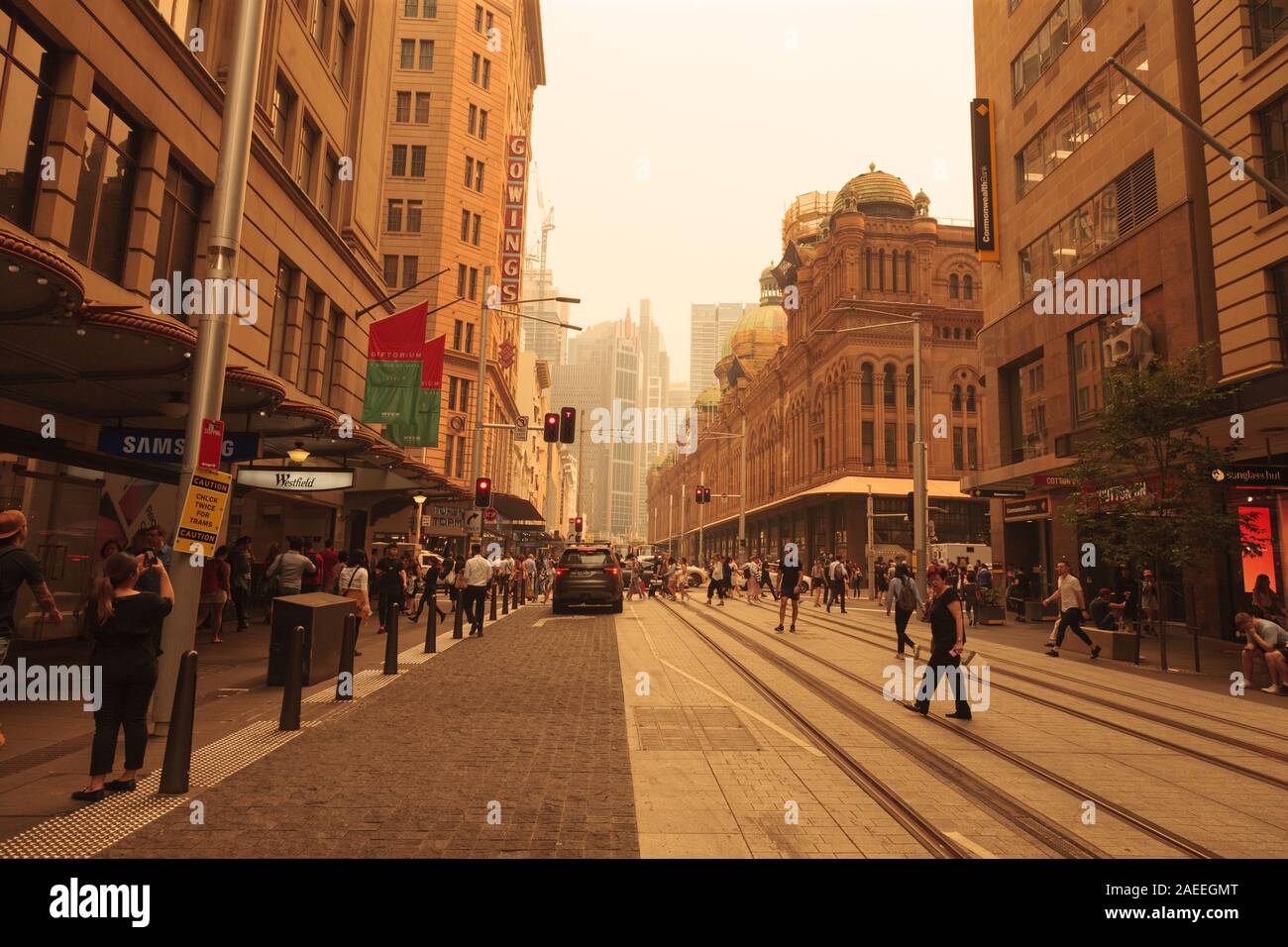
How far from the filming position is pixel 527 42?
231ft

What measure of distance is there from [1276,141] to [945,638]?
15.8 metres

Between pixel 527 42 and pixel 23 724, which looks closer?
pixel 23 724

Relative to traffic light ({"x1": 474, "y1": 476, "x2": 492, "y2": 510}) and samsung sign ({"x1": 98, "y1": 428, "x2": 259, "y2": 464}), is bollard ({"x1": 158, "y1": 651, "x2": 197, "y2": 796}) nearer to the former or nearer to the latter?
samsung sign ({"x1": 98, "y1": 428, "x2": 259, "y2": 464})

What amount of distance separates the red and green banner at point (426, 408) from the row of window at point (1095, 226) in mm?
20361

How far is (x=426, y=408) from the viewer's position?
20750 mm

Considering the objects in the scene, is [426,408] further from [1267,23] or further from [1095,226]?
[1267,23]

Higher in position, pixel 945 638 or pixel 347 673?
pixel 945 638

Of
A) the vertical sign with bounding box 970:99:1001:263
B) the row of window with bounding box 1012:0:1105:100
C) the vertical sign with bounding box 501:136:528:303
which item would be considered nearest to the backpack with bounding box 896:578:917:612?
the vertical sign with bounding box 970:99:1001:263

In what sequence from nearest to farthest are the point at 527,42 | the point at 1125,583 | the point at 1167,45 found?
the point at 1125,583 → the point at 1167,45 → the point at 527,42

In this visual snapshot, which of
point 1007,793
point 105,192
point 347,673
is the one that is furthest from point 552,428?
point 1007,793

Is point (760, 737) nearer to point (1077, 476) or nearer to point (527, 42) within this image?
point (1077, 476)
